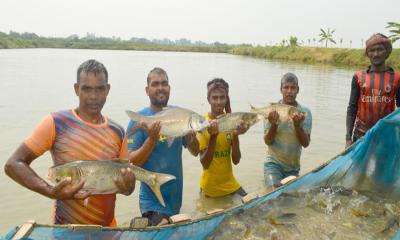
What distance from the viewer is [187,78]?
25.5 metres

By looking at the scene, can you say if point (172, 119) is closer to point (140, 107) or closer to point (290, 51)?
point (140, 107)

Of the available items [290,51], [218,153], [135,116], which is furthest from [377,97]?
[290,51]

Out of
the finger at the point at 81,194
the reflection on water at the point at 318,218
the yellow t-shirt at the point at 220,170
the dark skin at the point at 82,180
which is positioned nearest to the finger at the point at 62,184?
the dark skin at the point at 82,180

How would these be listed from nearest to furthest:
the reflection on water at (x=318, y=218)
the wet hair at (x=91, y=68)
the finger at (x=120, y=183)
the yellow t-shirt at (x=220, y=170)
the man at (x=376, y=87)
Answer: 1. the finger at (x=120, y=183)
2. the wet hair at (x=91, y=68)
3. the reflection on water at (x=318, y=218)
4. the yellow t-shirt at (x=220, y=170)
5. the man at (x=376, y=87)

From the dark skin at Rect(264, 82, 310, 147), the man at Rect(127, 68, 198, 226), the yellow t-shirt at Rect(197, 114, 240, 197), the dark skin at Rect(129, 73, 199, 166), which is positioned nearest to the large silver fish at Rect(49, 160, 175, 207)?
the dark skin at Rect(129, 73, 199, 166)

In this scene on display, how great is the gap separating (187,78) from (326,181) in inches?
859

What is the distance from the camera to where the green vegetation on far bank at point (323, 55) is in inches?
1393

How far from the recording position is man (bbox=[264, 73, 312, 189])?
15.3 feet

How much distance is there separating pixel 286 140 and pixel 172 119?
1.96 meters

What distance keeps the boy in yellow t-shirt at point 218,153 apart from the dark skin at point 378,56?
1871mm

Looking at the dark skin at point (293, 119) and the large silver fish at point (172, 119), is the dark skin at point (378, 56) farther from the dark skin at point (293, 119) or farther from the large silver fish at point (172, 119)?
the large silver fish at point (172, 119)

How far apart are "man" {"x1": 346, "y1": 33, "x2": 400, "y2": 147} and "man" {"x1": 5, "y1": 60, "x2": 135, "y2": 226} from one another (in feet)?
11.0

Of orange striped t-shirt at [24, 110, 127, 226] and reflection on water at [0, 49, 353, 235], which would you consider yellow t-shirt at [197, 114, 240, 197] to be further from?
orange striped t-shirt at [24, 110, 127, 226]

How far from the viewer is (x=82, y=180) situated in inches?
93.5
